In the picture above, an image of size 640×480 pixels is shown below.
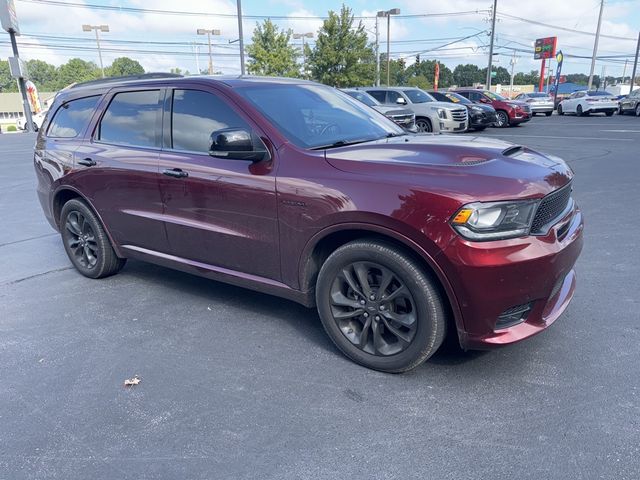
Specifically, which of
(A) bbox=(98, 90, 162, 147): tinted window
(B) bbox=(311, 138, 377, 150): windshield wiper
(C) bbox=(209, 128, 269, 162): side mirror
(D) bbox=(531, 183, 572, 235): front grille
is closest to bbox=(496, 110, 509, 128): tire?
(B) bbox=(311, 138, 377, 150): windshield wiper

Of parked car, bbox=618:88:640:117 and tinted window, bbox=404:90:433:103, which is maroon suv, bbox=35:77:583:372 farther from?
parked car, bbox=618:88:640:117

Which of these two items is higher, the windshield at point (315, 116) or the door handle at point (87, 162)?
the windshield at point (315, 116)

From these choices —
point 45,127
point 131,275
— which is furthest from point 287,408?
point 45,127

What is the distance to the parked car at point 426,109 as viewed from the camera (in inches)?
663

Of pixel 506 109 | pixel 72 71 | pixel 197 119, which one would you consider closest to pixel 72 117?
pixel 197 119

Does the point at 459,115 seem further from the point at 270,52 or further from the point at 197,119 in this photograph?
the point at 270,52

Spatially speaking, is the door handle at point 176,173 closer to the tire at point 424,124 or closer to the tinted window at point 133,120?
the tinted window at point 133,120

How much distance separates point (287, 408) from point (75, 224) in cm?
323

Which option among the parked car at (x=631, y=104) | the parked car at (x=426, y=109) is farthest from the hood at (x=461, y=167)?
the parked car at (x=631, y=104)

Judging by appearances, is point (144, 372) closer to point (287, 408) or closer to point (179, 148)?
point (287, 408)

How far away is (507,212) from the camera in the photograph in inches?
105

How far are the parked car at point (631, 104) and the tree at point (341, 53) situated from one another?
16951mm

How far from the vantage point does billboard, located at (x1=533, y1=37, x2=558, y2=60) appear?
5888 cm

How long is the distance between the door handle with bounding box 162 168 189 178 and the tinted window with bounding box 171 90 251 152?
7.1 inches
